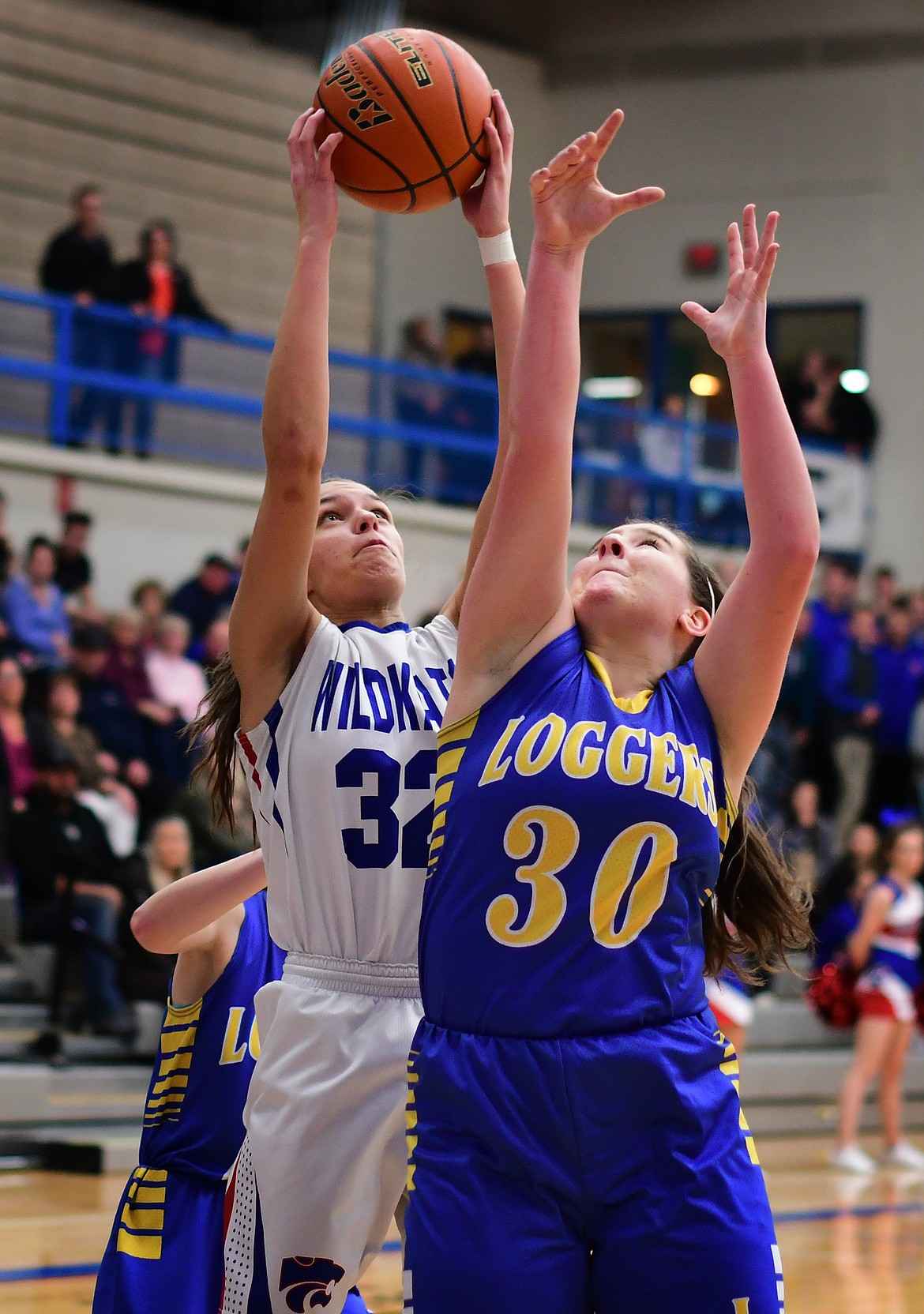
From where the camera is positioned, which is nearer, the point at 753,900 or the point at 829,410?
the point at 753,900

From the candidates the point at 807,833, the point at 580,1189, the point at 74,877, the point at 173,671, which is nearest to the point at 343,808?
the point at 580,1189

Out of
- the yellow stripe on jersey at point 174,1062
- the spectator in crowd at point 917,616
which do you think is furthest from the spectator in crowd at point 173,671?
the yellow stripe on jersey at point 174,1062

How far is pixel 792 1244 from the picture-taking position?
6766mm

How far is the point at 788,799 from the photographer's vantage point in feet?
38.4

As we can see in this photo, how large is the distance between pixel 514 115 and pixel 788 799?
340 inches

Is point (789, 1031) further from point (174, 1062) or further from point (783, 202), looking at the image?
point (783, 202)

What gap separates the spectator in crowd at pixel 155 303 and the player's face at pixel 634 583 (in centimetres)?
935

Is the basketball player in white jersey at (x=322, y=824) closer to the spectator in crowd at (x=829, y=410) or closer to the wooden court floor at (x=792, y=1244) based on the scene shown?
the wooden court floor at (x=792, y=1244)

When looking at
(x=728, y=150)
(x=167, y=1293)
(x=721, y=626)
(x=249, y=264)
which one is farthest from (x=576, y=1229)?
(x=728, y=150)

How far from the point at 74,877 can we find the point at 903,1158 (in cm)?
462

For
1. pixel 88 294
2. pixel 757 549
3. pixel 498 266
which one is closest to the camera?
pixel 757 549

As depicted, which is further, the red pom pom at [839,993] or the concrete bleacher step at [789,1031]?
the concrete bleacher step at [789,1031]

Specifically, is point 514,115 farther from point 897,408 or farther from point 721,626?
point 721,626

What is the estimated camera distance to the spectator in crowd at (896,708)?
12906 millimetres
